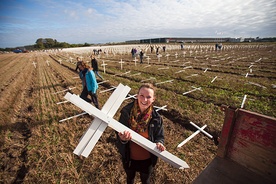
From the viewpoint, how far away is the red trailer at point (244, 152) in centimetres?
167

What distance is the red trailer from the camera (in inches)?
65.6

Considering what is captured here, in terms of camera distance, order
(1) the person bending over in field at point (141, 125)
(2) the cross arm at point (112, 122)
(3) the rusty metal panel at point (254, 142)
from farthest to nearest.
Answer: (1) the person bending over in field at point (141, 125) < (3) the rusty metal panel at point (254, 142) < (2) the cross arm at point (112, 122)

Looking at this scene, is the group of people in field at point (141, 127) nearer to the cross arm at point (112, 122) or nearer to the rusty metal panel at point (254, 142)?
the cross arm at point (112, 122)

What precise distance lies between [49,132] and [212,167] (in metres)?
4.82

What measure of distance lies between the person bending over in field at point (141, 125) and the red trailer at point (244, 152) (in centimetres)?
70

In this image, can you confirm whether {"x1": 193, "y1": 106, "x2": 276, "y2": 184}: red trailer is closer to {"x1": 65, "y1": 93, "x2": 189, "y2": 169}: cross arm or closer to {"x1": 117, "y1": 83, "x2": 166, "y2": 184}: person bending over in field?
{"x1": 65, "y1": 93, "x2": 189, "y2": 169}: cross arm

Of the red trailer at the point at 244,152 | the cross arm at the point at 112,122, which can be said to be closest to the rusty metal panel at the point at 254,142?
the red trailer at the point at 244,152

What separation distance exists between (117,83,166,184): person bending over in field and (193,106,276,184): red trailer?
0.70 meters

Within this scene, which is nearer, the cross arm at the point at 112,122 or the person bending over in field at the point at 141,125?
the cross arm at the point at 112,122

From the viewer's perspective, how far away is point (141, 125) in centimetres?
187

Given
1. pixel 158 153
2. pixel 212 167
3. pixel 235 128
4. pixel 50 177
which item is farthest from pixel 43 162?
pixel 235 128

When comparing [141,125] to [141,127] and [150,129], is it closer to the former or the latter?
[141,127]

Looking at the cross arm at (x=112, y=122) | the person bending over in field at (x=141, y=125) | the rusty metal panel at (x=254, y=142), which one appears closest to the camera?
the cross arm at (x=112, y=122)

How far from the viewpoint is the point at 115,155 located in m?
3.59
